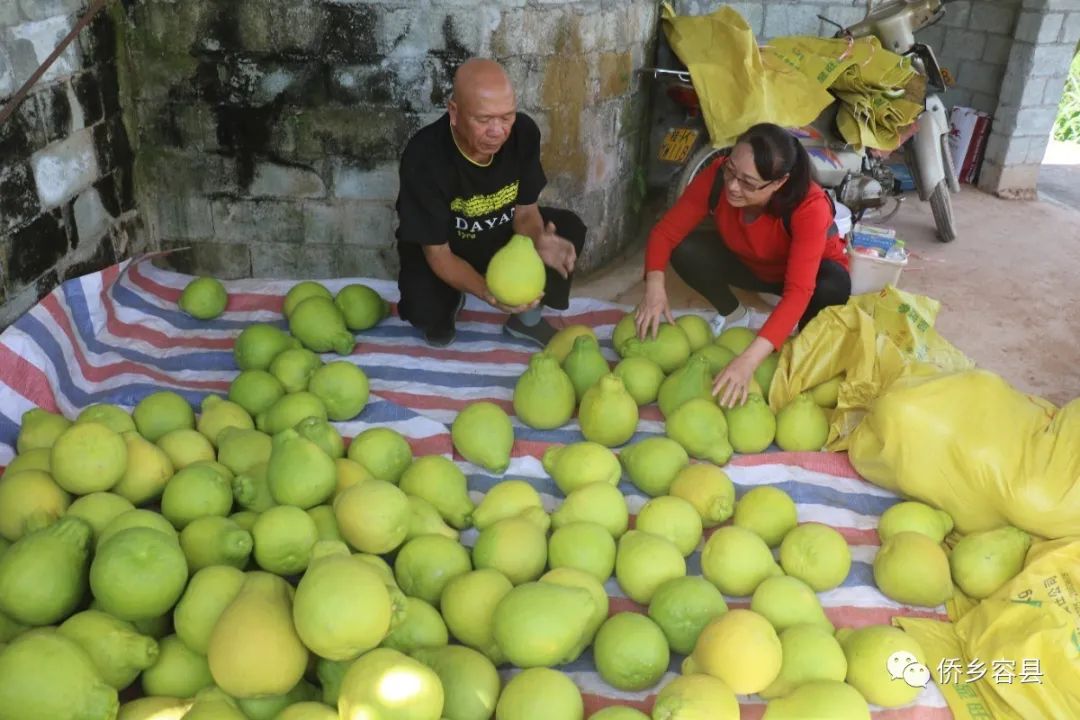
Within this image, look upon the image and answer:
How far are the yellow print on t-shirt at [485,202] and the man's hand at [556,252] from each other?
22 cm

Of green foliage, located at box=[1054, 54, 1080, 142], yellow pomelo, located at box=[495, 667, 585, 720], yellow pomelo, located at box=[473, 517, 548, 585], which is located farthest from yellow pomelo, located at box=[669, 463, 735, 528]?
green foliage, located at box=[1054, 54, 1080, 142]

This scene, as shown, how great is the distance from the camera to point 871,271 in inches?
178

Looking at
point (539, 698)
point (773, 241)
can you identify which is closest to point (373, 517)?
point (539, 698)

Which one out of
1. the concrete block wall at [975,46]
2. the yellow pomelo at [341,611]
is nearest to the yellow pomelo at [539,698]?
the yellow pomelo at [341,611]

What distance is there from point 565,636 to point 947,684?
979 millimetres

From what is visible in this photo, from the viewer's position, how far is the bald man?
3135mm

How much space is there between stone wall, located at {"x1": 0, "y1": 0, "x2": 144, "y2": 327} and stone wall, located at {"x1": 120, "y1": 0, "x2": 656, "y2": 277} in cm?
25

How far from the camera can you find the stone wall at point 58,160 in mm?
3180

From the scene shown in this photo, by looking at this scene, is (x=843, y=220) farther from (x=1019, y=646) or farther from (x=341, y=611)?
(x=341, y=611)

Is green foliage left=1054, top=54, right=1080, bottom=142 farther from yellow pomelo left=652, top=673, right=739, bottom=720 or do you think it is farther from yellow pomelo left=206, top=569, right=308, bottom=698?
yellow pomelo left=206, top=569, right=308, bottom=698

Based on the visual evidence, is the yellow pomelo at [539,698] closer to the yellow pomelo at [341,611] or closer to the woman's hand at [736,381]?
the yellow pomelo at [341,611]

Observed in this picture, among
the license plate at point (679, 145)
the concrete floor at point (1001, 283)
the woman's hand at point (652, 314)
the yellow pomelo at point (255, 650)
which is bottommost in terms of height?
the concrete floor at point (1001, 283)

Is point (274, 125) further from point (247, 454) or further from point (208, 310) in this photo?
point (247, 454)

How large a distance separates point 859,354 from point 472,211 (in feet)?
5.38
